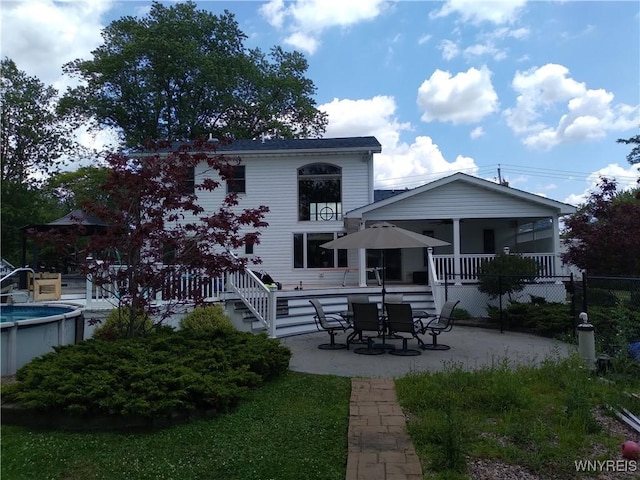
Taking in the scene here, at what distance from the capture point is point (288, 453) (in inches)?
146

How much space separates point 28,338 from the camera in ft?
20.7

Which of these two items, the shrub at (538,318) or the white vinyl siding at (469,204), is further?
the white vinyl siding at (469,204)

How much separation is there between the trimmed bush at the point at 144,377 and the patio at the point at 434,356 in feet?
4.07

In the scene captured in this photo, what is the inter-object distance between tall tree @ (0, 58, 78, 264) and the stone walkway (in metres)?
→ 26.8

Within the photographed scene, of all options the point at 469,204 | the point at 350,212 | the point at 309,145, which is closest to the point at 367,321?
the point at 350,212

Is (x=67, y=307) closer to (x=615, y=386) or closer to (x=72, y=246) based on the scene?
(x=72, y=246)

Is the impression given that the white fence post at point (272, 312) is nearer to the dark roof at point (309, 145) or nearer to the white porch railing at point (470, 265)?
the white porch railing at point (470, 265)

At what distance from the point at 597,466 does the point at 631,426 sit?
3.97ft

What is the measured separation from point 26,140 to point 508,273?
Answer: 2870 cm

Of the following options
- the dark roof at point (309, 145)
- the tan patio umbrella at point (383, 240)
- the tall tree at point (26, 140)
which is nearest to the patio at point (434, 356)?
the tan patio umbrella at point (383, 240)

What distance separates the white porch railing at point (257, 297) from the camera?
31.4 feet

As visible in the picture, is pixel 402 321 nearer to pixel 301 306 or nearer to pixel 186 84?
pixel 301 306

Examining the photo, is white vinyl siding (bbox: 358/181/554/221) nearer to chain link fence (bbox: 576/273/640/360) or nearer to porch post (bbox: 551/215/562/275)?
porch post (bbox: 551/215/562/275)

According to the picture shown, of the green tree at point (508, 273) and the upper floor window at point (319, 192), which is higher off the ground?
the upper floor window at point (319, 192)
